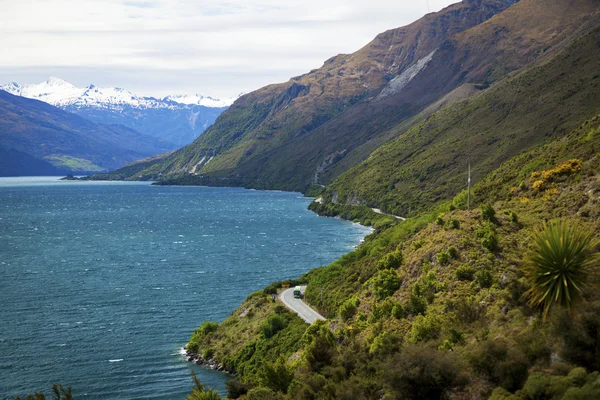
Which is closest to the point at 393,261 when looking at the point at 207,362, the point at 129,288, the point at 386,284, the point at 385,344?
the point at 386,284

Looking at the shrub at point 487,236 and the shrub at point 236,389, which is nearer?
the shrub at point 236,389

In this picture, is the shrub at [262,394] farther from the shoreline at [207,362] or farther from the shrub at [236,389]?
the shoreline at [207,362]

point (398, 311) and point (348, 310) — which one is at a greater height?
point (398, 311)

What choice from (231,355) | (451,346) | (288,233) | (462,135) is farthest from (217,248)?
(451,346)

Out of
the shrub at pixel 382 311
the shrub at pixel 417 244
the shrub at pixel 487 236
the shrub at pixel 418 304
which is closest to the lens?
the shrub at pixel 418 304

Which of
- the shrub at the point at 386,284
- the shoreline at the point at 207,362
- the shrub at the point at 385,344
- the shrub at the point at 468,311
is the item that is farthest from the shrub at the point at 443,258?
the shoreline at the point at 207,362

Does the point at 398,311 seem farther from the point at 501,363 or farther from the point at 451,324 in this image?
the point at 501,363
